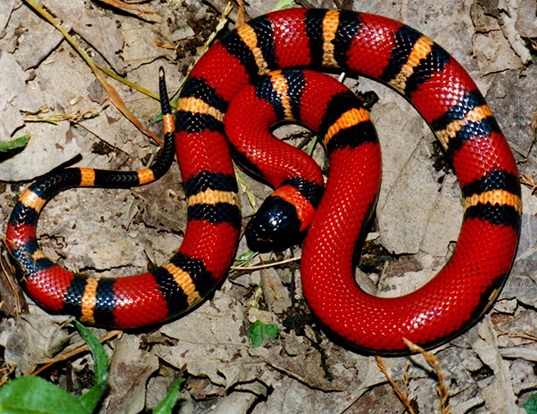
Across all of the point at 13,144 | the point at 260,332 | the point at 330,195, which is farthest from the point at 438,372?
the point at 13,144

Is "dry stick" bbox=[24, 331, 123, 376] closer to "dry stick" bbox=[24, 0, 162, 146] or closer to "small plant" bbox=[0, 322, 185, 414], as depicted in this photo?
"small plant" bbox=[0, 322, 185, 414]

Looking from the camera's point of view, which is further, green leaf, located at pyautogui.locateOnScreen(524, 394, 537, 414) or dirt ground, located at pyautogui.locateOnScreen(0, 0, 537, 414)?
dirt ground, located at pyautogui.locateOnScreen(0, 0, 537, 414)

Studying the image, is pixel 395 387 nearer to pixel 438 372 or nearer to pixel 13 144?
pixel 438 372

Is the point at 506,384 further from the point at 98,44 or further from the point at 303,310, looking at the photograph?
the point at 98,44

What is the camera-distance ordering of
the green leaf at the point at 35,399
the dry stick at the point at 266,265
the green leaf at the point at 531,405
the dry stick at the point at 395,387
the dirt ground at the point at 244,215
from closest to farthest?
1. the green leaf at the point at 35,399
2. the green leaf at the point at 531,405
3. the dry stick at the point at 395,387
4. the dirt ground at the point at 244,215
5. the dry stick at the point at 266,265

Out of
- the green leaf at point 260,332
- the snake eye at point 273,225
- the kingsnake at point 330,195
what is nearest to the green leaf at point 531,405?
the kingsnake at point 330,195

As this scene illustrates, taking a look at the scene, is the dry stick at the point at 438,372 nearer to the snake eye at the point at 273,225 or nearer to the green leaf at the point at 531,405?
the green leaf at the point at 531,405

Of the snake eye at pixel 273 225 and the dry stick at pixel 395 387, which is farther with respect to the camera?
the snake eye at pixel 273 225

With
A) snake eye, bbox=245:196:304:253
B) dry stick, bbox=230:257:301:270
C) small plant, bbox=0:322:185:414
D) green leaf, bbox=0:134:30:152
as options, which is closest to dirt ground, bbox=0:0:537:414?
dry stick, bbox=230:257:301:270
